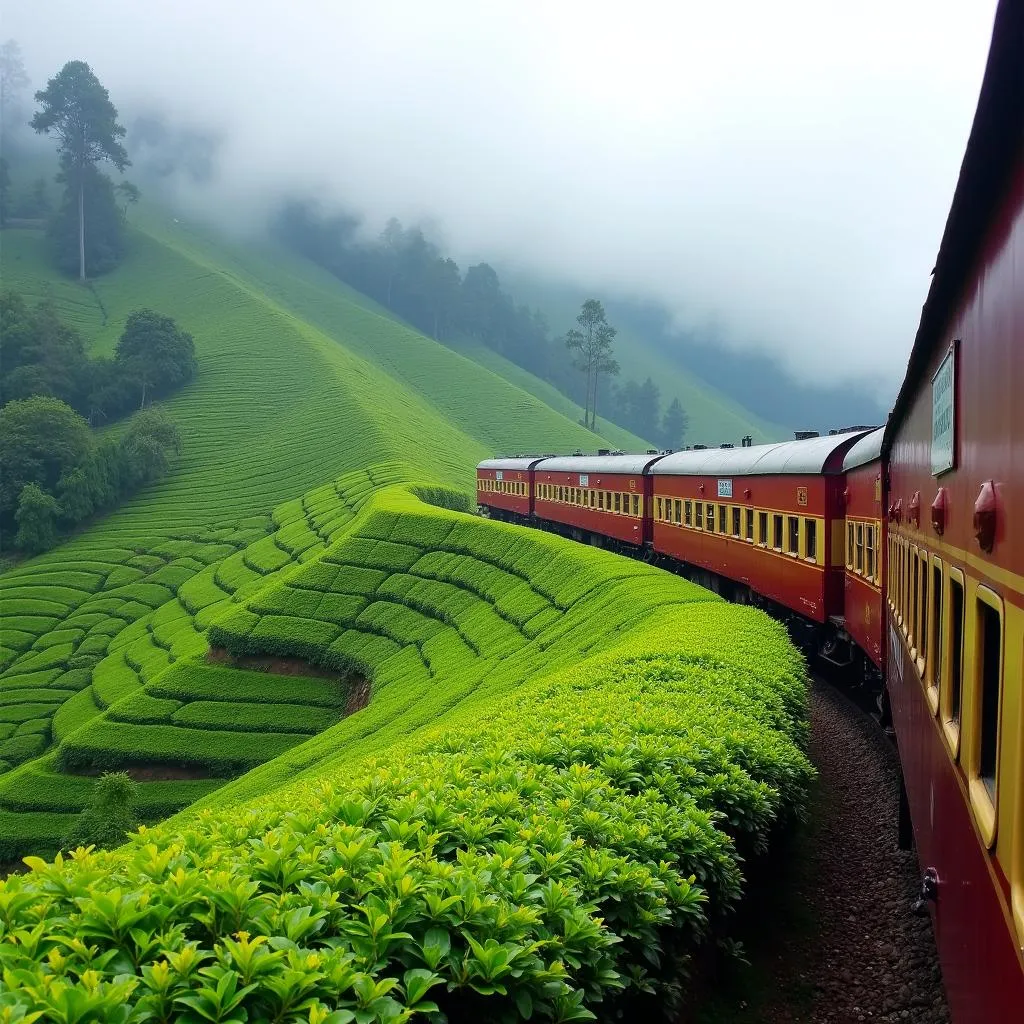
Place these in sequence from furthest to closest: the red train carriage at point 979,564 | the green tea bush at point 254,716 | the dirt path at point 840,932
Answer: the green tea bush at point 254,716 → the dirt path at point 840,932 → the red train carriage at point 979,564

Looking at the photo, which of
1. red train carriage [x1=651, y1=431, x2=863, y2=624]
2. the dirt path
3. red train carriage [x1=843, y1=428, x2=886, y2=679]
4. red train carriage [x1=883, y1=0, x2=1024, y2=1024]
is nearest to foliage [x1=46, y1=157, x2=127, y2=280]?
red train carriage [x1=651, y1=431, x2=863, y2=624]

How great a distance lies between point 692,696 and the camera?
27.2ft

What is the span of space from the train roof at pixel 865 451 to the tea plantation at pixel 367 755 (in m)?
2.63

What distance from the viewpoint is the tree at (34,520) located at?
48500 mm

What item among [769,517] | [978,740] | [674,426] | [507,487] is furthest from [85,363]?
[674,426]

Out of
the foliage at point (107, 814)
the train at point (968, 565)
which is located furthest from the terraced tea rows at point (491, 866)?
the foliage at point (107, 814)

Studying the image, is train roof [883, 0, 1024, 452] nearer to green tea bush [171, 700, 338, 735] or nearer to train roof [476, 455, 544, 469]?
green tea bush [171, 700, 338, 735]

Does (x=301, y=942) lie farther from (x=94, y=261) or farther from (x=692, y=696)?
(x=94, y=261)

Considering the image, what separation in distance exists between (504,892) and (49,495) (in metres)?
53.5

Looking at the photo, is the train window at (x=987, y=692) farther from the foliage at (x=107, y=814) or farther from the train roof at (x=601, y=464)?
the train roof at (x=601, y=464)

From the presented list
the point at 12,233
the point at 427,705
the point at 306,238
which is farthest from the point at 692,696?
the point at 306,238

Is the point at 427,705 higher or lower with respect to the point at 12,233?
lower

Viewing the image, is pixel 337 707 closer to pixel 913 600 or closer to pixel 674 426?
pixel 913 600

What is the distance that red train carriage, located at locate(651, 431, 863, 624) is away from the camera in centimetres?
1373
